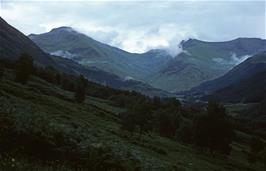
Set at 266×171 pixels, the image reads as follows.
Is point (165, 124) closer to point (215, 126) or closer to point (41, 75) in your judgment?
point (215, 126)

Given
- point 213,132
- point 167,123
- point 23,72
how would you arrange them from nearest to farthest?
point 213,132 → point 23,72 → point 167,123

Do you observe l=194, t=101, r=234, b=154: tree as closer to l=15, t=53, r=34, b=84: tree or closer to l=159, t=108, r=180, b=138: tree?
l=159, t=108, r=180, b=138: tree

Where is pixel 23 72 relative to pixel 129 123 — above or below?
above

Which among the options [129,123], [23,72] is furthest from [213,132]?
[23,72]

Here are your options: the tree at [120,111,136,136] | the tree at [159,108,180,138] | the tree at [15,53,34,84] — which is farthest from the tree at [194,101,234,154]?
the tree at [15,53,34,84]

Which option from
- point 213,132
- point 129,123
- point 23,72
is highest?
point 23,72

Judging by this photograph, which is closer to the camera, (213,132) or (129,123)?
(129,123)

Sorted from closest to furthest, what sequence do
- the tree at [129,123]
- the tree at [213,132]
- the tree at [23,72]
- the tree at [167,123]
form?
the tree at [129,123] < the tree at [213,132] < the tree at [23,72] < the tree at [167,123]

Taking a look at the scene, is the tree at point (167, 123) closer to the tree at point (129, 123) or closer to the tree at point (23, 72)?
the tree at point (129, 123)

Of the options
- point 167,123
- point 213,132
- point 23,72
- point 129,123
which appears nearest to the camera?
point 129,123

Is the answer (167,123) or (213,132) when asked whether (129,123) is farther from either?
(167,123)

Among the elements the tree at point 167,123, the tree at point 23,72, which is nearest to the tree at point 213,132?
the tree at point 167,123

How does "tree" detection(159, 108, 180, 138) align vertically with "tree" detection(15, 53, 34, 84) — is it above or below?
below

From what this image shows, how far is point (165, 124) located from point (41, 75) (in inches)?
3424
